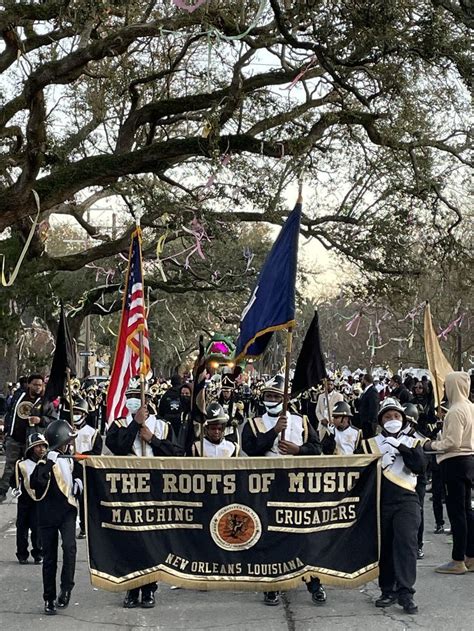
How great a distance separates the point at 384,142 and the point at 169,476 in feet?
34.0

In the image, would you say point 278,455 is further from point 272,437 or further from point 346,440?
point 346,440

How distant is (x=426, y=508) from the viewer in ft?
50.0

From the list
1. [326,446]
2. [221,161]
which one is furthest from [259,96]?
[326,446]

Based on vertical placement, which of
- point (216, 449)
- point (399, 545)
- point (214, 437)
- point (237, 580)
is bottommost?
point (237, 580)

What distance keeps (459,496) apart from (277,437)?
1832 millimetres

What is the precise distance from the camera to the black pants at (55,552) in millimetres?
8672

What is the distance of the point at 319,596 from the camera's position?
8.96 metres

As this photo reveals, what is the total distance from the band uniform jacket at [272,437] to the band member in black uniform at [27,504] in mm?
1757

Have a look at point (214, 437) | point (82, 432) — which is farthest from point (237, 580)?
point (82, 432)

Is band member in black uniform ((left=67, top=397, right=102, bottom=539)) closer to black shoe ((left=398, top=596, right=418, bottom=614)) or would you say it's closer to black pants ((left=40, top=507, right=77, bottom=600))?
black pants ((left=40, top=507, right=77, bottom=600))

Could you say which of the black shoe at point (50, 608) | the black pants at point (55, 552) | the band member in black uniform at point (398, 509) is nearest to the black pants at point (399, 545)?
the band member in black uniform at point (398, 509)

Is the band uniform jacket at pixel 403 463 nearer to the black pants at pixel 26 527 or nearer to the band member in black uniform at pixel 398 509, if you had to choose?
the band member in black uniform at pixel 398 509

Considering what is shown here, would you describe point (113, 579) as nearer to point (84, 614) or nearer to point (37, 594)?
point (84, 614)

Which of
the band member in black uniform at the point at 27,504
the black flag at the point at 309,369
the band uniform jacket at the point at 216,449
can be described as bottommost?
the band member in black uniform at the point at 27,504
